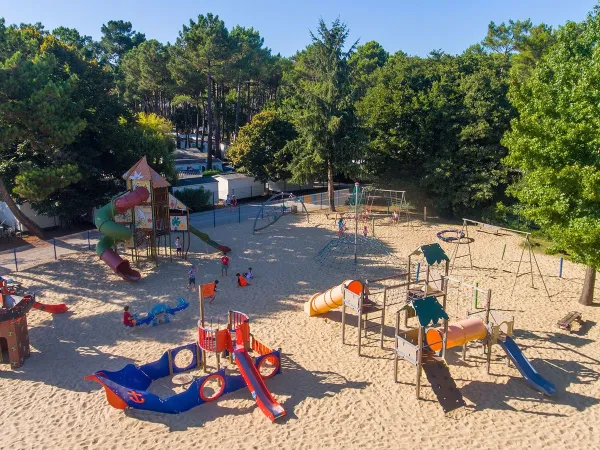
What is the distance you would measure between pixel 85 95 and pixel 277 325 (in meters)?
20.0

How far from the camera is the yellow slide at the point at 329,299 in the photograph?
14.3m

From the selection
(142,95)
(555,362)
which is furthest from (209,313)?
(142,95)

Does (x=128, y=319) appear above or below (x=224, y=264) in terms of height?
below

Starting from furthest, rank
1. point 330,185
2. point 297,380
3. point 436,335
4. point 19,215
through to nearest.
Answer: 1. point 330,185
2. point 19,215
3. point 436,335
4. point 297,380

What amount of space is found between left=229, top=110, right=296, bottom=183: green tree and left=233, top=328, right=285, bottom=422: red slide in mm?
27554

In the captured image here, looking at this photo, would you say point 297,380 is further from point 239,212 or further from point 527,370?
point 239,212

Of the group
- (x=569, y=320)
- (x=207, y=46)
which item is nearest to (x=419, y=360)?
(x=569, y=320)

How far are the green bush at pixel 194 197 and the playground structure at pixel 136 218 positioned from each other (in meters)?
11.0

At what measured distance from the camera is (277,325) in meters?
15.5

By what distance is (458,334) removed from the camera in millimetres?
12562

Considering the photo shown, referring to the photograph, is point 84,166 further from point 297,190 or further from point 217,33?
point 217,33

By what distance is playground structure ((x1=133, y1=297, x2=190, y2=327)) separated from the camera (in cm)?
1526

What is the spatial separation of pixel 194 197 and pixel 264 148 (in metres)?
8.78

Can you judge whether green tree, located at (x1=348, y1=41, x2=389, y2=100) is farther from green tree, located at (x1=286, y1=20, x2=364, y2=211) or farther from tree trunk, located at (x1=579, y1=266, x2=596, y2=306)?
tree trunk, located at (x1=579, y1=266, x2=596, y2=306)
